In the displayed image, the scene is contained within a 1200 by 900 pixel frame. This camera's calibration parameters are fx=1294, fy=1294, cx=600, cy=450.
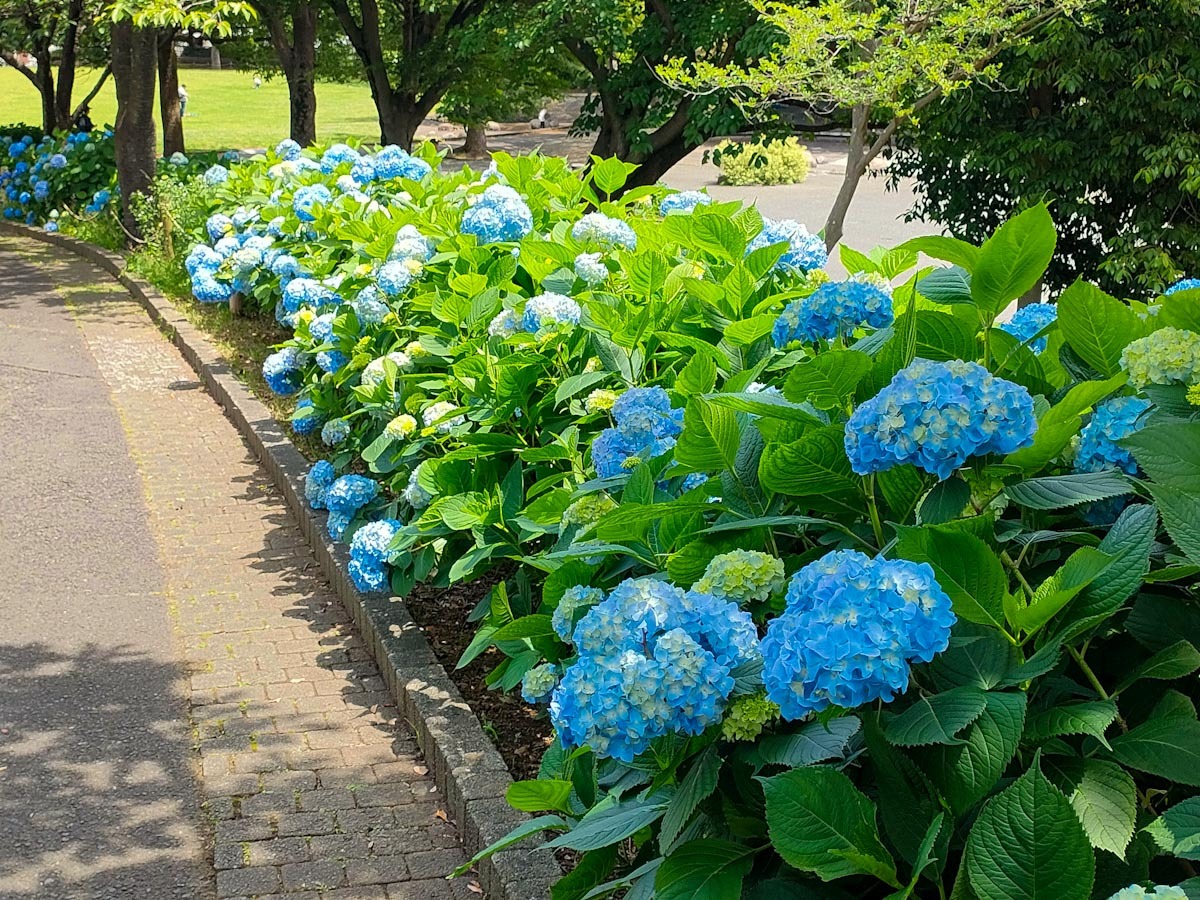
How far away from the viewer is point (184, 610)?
496 cm

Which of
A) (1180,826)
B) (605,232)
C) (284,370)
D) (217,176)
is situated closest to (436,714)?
(605,232)

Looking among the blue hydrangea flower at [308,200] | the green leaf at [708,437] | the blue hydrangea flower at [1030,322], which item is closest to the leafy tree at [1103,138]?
the blue hydrangea flower at [308,200]

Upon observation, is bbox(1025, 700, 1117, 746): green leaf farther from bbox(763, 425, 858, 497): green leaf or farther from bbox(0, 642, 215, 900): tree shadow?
bbox(0, 642, 215, 900): tree shadow

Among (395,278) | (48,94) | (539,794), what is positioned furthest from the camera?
(48,94)

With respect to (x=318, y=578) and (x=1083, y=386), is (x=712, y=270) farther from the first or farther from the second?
(x=318, y=578)

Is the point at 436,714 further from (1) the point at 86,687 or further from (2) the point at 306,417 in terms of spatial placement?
(2) the point at 306,417

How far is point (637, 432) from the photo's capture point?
2.67 m

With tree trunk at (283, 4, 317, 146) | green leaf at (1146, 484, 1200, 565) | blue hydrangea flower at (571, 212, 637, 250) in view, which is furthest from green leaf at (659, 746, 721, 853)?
tree trunk at (283, 4, 317, 146)

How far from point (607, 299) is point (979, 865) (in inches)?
105

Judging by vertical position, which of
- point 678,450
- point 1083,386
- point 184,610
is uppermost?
point 1083,386

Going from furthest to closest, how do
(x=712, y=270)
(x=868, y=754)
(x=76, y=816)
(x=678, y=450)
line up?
(x=712, y=270), (x=76, y=816), (x=678, y=450), (x=868, y=754)

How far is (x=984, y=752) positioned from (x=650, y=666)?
1.42 feet

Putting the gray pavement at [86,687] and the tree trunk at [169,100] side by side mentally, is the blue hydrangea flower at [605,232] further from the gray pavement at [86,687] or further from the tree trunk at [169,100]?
the tree trunk at [169,100]

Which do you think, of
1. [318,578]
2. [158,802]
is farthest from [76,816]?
[318,578]
